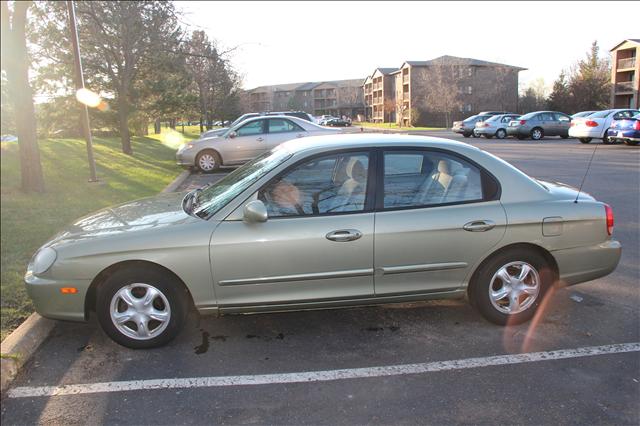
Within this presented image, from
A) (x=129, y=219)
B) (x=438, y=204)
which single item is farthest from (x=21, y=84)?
(x=438, y=204)

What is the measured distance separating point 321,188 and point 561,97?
58545 millimetres

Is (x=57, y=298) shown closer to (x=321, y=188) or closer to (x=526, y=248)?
(x=321, y=188)

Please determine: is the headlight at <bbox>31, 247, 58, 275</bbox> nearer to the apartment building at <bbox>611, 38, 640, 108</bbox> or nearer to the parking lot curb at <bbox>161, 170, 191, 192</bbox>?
the parking lot curb at <bbox>161, 170, 191, 192</bbox>

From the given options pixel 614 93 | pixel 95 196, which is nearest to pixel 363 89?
pixel 614 93

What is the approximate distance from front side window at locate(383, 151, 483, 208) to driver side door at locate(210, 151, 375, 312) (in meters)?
0.22

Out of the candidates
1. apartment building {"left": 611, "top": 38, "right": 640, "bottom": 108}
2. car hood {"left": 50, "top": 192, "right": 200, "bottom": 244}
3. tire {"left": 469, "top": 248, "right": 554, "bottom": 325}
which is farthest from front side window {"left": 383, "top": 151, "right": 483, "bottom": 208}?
apartment building {"left": 611, "top": 38, "right": 640, "bottom": 108}

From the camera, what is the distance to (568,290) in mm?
4828

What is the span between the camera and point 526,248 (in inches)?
156

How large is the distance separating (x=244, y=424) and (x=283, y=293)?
1.07 m

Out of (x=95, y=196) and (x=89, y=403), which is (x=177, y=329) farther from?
(x=95, y=196)

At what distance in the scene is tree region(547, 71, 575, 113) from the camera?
53875 mm

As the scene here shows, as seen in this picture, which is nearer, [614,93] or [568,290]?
[568,290]

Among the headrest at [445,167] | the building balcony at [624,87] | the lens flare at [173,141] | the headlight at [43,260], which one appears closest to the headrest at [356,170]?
the headrest at [445,167]

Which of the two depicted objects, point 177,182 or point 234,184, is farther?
point 177,182
